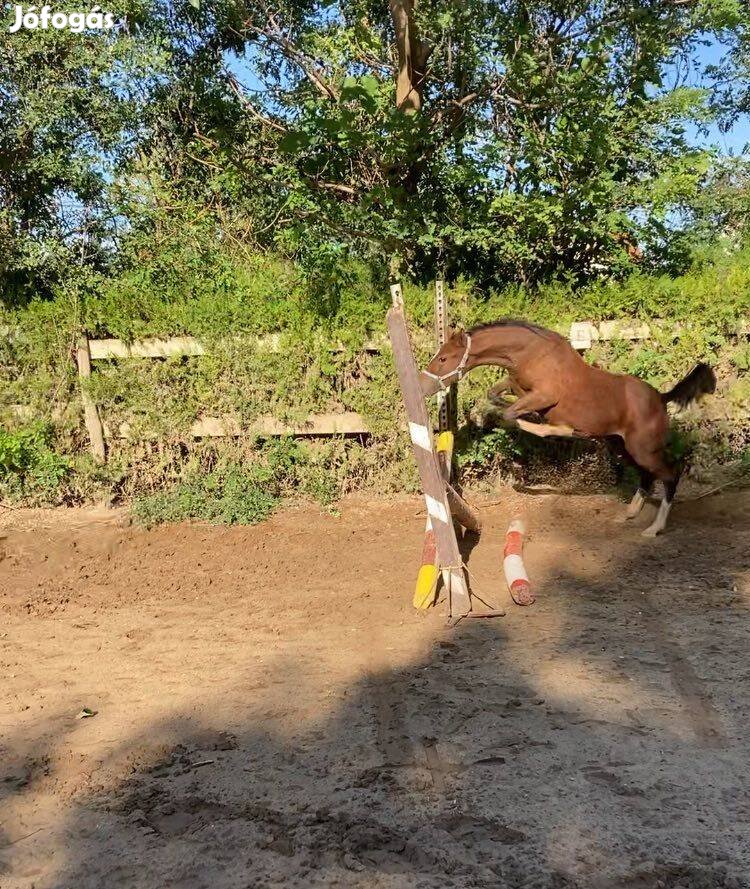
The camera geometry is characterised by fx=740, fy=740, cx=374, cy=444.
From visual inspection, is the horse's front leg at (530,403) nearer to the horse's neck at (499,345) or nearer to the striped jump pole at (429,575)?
the horse's neck at (499,345)

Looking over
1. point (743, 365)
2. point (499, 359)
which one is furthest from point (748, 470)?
point (499, 359)

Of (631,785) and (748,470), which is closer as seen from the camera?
(631,785)

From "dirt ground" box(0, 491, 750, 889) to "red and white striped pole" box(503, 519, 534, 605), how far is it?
0.12 metres

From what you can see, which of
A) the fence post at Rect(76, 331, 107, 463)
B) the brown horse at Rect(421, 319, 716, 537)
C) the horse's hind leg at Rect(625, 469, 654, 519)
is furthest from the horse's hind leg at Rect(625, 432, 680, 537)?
the fence post at Rect(76, 331, 107, 463)

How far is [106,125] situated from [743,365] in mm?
9568

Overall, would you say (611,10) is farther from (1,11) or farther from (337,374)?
(1,11)

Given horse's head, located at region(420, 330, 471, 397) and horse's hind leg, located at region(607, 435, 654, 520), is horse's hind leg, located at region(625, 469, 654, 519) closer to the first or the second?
horse's hind leg, located at region(607, 435, 654, 520)

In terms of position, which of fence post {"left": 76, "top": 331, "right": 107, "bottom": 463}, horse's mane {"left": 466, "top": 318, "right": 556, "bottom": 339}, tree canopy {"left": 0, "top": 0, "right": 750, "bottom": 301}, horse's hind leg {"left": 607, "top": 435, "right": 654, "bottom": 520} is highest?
tree canopy {"left": 0, "top": 0, "right": 750, "bottom": 301}

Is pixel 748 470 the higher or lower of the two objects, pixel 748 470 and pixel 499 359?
the lower

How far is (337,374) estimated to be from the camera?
8.59m

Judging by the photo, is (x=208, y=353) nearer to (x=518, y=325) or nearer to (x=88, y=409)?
(x=88, y=409)

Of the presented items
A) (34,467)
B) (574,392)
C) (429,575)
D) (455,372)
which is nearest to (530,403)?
(574,392)

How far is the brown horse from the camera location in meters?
6.75

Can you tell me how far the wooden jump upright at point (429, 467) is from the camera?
17.7ft
